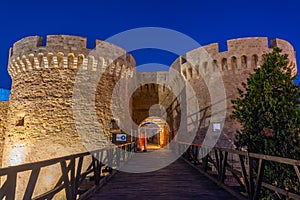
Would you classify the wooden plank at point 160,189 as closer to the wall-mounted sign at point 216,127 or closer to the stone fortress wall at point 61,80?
the stone fortress wall at point 61,80

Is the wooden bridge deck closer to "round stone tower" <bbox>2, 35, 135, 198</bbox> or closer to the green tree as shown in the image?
the green tree

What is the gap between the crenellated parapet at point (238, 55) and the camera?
29.6 feet

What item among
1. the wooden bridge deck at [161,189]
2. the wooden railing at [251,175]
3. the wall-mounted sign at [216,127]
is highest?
the wall-mounted sign at [216,127]

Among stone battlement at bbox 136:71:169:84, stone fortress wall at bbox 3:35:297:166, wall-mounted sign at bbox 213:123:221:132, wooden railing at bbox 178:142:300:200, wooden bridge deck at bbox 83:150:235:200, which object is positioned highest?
stone battlement at bbox 136:71:169:84

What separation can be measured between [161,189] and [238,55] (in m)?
7.20

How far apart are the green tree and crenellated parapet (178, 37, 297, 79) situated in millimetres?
5854

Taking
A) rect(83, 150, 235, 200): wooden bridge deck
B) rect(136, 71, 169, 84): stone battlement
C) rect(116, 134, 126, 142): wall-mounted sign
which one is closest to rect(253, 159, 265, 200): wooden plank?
rect(83, 150, 235, 200): wooden bridge deck

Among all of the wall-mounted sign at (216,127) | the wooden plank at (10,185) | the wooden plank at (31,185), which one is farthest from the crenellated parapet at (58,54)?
the wooden plank at (10,185)

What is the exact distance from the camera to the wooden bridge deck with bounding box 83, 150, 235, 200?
10.7 feet

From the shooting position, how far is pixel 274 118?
10.6ft

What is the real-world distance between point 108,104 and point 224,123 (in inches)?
186

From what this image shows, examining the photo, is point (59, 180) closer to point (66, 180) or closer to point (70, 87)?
point (66, 180)

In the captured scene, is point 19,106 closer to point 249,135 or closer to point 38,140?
point 38,140

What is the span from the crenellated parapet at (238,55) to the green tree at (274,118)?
5.85 m
